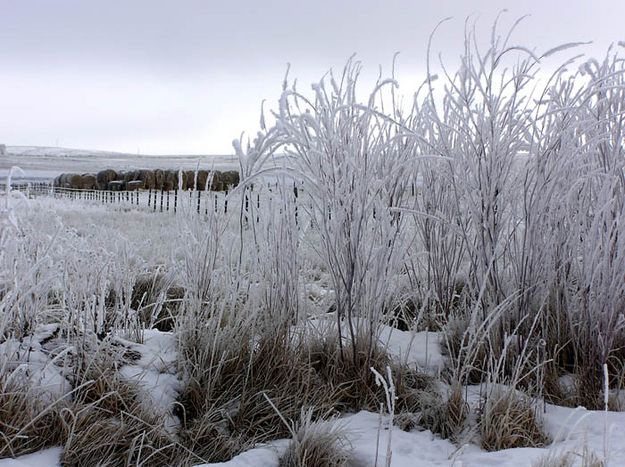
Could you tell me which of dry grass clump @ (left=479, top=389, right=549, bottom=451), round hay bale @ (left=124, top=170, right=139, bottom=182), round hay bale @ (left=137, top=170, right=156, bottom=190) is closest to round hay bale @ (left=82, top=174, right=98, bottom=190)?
round hay bale @ (left=124, top=170, right=139, bottom=182)

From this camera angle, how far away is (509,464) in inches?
66.4

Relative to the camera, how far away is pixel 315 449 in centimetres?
175

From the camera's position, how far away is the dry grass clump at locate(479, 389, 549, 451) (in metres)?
1.87

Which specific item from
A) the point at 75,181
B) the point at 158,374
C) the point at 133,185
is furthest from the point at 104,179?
the point at 158,374

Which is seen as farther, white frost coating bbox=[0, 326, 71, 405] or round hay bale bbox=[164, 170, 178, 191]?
round hay bale bbox=[164, 170, 178, 191]

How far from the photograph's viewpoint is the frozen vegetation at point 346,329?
181 centimetres

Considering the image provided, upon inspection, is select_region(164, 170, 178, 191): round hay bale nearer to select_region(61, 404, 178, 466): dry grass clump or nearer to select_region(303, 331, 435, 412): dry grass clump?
select_region(303, 331, 435, 412): dry grass clump

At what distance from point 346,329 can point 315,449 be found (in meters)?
0.78

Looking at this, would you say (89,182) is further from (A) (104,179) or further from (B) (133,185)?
(B) (133,185)

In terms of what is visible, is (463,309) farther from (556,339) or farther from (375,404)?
(375,404)

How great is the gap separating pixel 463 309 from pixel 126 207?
12006 mm

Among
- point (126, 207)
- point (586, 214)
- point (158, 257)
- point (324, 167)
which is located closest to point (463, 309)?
point (586, 214)

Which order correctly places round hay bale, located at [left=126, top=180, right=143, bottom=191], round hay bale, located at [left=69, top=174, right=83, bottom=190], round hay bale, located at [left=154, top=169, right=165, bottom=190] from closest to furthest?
1. round hay bale, located at [left=126, top=180, right=143, bottom=191]
2. round hay bale, located at [left=154, top=169, right=165, bottom=190]
3. round hay bale, located at [left=69, top=174, right=83, bottom=190]

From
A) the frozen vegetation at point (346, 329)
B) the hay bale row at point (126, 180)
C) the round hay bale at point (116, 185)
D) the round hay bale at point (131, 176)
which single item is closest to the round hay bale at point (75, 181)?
the hay bale row at point (126, 180)
